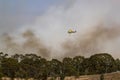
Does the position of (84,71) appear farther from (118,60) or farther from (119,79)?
(119,79)

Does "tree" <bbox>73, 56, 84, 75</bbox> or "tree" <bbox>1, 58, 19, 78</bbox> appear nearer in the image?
"tree" <bbox>1, 58, 19, 78</bbox>

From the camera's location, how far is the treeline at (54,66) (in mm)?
113625

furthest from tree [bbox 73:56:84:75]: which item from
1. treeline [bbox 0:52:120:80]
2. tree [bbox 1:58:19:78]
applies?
tree [bbox 1:58:19:78]

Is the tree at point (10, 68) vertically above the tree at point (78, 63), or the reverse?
the tree at point (78, 63)

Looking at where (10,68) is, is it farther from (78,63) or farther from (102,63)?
(102,63)

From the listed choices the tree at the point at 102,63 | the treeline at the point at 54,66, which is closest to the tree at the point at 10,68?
the treeline at the point at 54,66

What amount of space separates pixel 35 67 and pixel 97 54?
1024 inches

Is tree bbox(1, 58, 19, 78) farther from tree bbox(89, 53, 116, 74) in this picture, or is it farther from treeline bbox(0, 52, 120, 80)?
tree bbox(89, 53, 116, 74)

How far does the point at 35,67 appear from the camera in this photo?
118312 millimetres

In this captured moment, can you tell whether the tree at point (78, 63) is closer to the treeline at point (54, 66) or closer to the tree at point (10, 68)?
the treeline at point (54, 66)

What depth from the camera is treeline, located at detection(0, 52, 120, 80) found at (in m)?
114

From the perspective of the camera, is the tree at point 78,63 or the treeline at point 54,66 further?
the tree at point 78,63

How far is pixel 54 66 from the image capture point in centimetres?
12388

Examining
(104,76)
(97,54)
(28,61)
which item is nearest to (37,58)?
(28,61)
